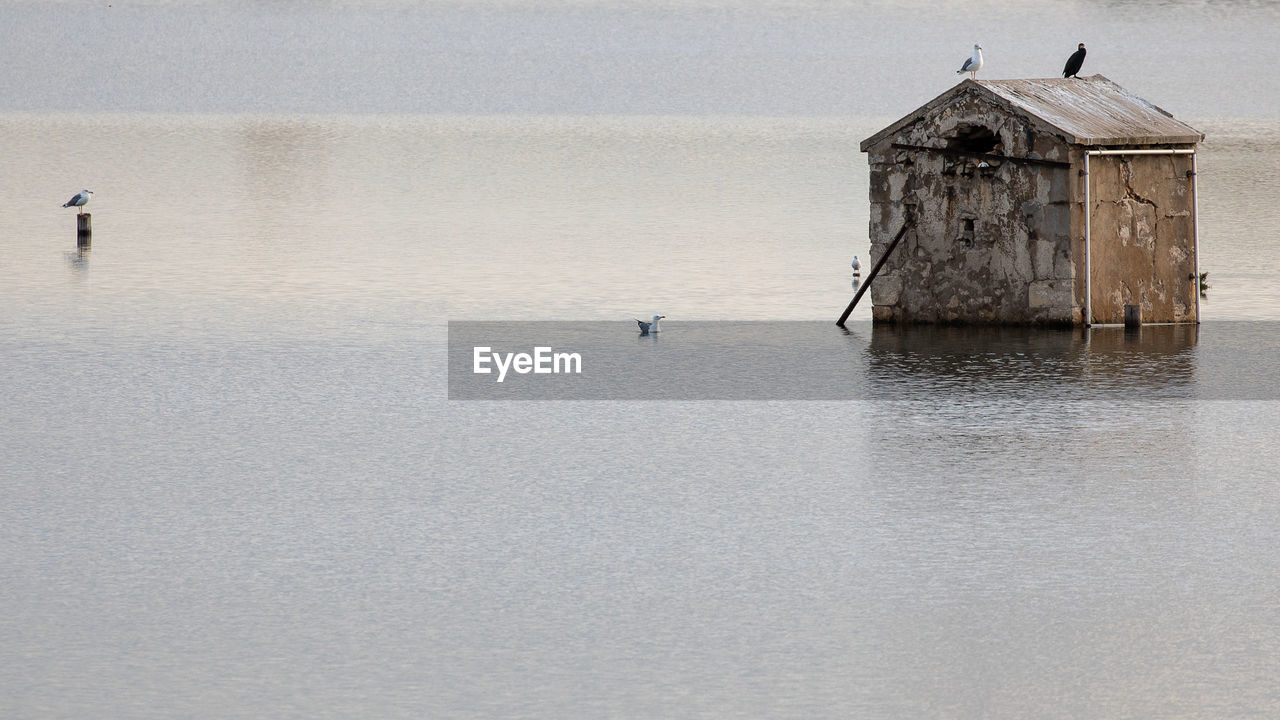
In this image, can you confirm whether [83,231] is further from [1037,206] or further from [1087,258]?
[1087,258]

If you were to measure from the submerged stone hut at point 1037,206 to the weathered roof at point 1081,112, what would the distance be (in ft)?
0.07

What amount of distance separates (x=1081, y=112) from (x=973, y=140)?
3.59 ft

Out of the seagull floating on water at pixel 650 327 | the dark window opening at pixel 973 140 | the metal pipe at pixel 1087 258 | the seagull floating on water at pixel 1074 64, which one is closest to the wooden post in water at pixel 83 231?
the seagull floating on water at pixel 650 327

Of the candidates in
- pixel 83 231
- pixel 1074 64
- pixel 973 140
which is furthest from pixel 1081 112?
pixel 83 231

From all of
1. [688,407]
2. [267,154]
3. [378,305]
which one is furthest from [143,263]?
[267,154]

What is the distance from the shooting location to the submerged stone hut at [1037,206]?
19.1m

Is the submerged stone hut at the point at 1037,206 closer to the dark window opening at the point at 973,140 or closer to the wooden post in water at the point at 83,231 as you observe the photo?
the dark window opening at the point at 973,140

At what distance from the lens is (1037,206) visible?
19.2 metres

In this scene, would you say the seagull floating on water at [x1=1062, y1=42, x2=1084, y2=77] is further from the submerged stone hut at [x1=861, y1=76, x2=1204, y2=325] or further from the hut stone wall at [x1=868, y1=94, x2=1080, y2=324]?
the hut stone wall at [x1=868, y1=94, x2=1080, y2=324]

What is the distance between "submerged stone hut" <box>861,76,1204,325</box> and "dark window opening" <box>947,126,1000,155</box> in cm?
1

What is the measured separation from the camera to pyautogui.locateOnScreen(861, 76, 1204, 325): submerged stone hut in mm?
19125

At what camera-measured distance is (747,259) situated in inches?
1256

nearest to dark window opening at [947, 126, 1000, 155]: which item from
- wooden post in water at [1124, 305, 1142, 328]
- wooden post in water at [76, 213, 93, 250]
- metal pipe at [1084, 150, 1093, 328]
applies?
metal pipe at [1084, 150, 1093, 328]

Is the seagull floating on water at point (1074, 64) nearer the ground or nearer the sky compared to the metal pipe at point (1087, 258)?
nearer the sky
